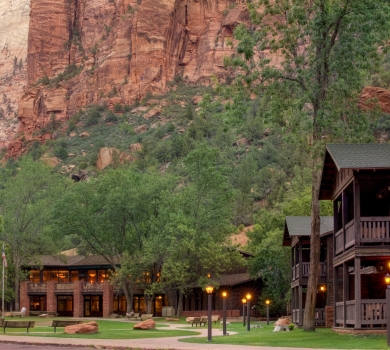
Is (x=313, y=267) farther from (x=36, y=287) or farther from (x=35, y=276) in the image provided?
(x=35, y=276)

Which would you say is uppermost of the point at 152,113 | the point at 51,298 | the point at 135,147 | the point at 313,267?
the point at 152,113

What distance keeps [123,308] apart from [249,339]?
49.9 metres

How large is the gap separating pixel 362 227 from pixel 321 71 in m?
10.5

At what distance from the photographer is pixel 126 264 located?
234 ft

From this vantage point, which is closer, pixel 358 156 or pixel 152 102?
pixel 358 156

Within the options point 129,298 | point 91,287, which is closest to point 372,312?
point 129,298

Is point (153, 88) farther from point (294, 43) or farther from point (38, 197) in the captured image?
point (294, 43)

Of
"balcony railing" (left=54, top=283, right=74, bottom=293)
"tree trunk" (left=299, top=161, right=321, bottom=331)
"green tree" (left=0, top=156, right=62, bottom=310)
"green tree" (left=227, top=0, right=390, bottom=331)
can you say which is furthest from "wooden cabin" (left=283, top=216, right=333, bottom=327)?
"green tree" (left=0, top=156, right=62, bottom=310)

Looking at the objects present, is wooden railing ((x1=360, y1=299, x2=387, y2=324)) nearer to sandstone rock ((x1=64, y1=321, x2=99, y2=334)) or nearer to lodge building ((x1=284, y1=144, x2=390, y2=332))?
lodge building ((x1=284, y1=144, x2=390, y2=332))

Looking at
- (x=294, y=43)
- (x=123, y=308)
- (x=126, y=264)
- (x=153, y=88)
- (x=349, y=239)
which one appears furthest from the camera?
(x=153, y=88)

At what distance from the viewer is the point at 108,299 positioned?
77750 millimetres

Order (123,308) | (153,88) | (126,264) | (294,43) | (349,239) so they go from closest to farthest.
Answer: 1. (349,239)
2. (294,43)
3. (126,264)
4. (123,308)
5. (153,88)

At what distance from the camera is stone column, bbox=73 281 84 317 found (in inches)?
3113

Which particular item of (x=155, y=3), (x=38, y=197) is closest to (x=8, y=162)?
(x=155, y=3)
